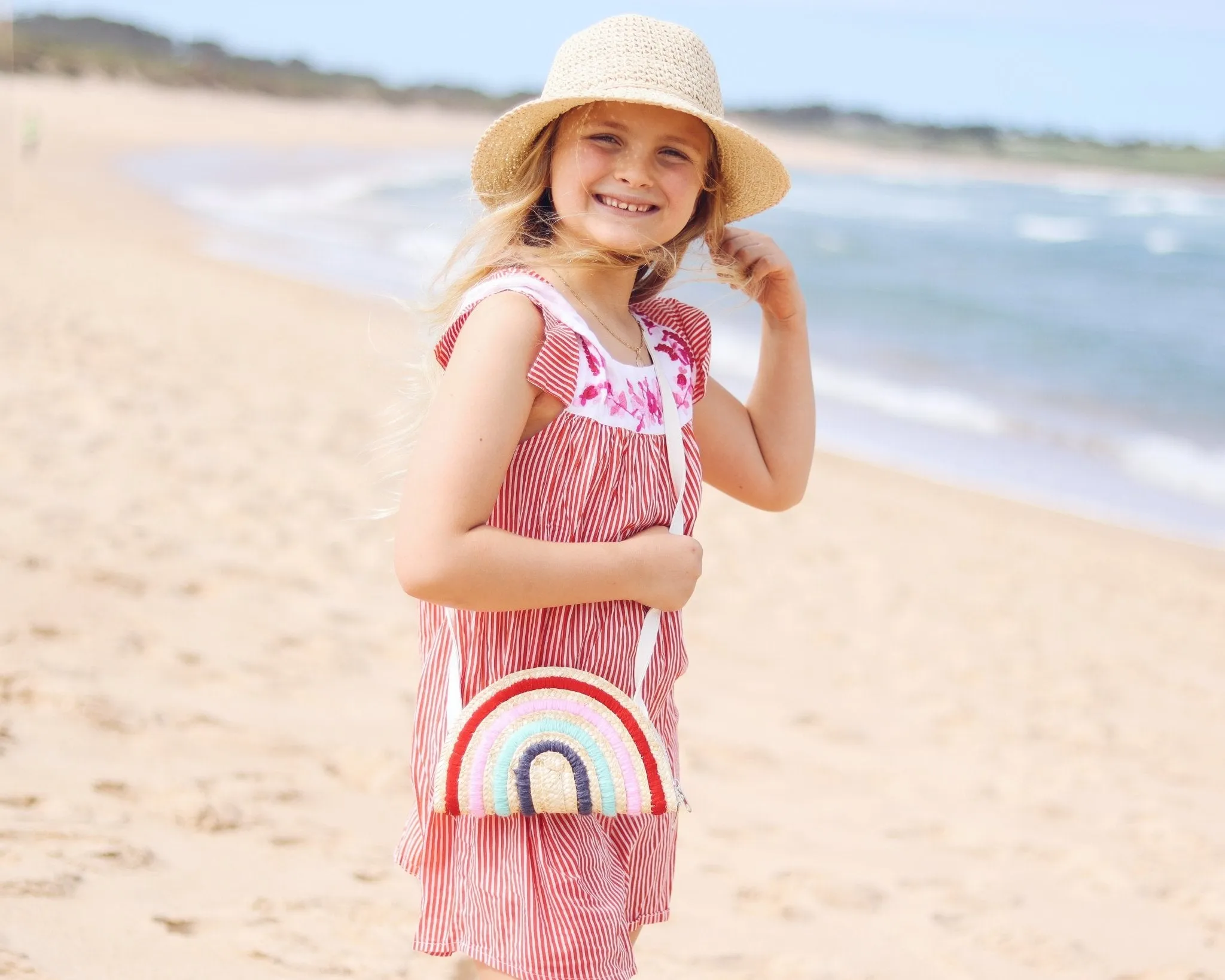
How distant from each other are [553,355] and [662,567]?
0.27 metres

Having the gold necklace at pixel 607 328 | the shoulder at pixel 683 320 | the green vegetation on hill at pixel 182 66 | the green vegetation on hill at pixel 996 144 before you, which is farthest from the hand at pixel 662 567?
the green vegetation on hill at pixel 996 144

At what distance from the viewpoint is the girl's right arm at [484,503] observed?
4.59ft

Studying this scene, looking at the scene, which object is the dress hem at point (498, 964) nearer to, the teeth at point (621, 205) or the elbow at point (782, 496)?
the elbow at point (782, 496)

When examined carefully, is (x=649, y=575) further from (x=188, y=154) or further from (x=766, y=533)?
(x=188, y=154)

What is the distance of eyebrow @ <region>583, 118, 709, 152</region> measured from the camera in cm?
161

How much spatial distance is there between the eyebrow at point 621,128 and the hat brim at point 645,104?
26 millimetres

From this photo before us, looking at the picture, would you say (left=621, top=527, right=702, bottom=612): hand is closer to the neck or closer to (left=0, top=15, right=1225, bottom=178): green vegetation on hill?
the neck

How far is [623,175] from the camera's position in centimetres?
159

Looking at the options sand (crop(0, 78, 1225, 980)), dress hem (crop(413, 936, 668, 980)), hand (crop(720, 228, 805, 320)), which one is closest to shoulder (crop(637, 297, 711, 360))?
hand (crop(720, 228, 805, 320))

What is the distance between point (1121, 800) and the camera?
3799mm

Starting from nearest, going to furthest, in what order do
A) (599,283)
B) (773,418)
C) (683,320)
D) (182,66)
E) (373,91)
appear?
(599,283)
(683,320)
(773,418)
(182,66)
(373,91)

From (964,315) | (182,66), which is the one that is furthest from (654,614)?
(182,66)

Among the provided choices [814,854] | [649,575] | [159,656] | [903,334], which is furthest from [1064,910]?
[903,334]

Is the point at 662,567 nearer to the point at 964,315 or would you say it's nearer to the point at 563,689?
the point at 563,689
